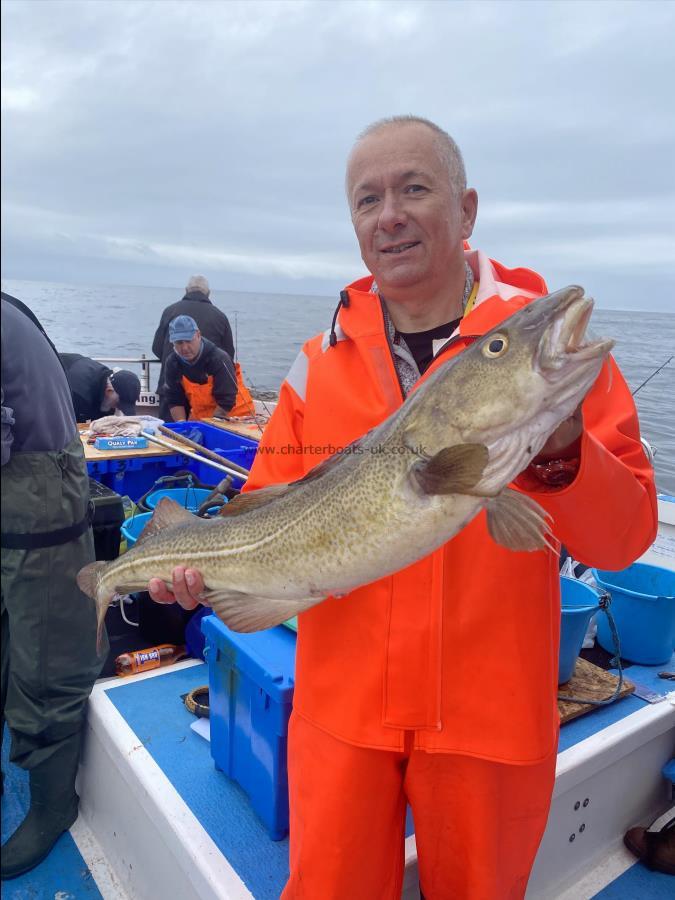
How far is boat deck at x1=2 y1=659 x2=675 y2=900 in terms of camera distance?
2646mm

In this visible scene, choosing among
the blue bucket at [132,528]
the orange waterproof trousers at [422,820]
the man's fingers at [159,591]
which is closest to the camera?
the orange waterproof trousers at [422,820]

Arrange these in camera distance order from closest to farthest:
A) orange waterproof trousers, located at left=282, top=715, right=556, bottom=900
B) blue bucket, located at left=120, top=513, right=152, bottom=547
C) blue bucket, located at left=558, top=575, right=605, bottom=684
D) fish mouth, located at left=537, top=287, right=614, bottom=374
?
fish mouth, located at left=537, top=287, right=614, bottom=374 → orange waterproof trousers, located at left=282, top=715, right=556, bottom=900 → blue bucket, located at left=558, top=575, right=605, bottom=684 → blue bucket, located at left=120, top=513, right=152, bottom=547

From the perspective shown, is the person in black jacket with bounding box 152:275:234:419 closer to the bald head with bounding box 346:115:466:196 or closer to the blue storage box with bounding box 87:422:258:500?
the blue storage box with bounding box 87:422:258:500

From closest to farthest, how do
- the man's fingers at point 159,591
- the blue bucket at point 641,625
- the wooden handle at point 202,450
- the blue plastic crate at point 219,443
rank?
the man's fingers at point 159,591 → the blue bucket at point 641,625 → the wooden handle at point 202,450 → the blue plastic crate at point 219,443

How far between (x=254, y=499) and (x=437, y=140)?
149cm

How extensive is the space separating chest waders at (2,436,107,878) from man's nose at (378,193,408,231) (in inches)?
72.2

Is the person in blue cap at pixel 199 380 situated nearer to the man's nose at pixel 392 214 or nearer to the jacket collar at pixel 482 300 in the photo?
the jacket collar at pixel 482 300

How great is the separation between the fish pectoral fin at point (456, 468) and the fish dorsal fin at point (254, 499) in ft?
2.13

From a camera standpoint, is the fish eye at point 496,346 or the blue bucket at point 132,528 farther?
the blue bucket at point 132,528

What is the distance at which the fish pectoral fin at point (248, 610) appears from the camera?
2.26 m

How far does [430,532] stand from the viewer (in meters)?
1.80

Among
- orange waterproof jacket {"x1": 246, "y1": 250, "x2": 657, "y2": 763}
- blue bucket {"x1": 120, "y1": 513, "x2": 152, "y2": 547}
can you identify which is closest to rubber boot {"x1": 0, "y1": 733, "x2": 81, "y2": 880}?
blue bucket {"x1": 120, "y1": 513, "x2": 152, "y2": 547}

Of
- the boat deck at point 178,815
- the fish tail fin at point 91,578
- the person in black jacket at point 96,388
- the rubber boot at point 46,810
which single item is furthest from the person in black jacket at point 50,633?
the person in black jacket at point 96,388

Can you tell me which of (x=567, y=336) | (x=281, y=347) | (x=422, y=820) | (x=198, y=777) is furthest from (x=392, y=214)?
(x=281, y=347)
